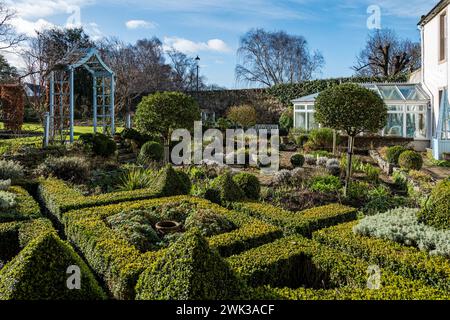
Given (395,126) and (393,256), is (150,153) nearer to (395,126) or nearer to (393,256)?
(393,256)

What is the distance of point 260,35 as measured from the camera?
34.2m

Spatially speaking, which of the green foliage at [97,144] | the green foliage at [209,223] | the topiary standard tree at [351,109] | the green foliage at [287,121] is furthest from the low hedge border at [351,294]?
the green foliage at [287,121]

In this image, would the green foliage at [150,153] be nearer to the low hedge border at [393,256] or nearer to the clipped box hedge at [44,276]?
the low hedge border at [393,256]

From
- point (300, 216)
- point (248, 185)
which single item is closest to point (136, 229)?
point (300, 216)

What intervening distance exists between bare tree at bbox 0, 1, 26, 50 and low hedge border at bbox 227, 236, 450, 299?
16.9 m

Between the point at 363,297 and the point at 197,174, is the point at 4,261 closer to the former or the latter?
the point at 363,297

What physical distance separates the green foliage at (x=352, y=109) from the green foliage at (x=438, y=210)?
11.2 ft

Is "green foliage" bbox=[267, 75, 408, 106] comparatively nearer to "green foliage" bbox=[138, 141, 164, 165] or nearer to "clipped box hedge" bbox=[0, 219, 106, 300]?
"green foliage" bbox=[138, 141, 164, 165]

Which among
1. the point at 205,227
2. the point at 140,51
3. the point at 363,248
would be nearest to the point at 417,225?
the point at 363,248

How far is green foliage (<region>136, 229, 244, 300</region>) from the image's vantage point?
2678 mm

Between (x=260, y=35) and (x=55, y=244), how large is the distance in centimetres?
3388

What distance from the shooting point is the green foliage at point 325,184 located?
8.32 meters

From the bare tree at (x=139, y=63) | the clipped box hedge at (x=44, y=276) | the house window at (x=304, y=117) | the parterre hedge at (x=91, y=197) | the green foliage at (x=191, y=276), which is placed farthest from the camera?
the bare tree at (x=139, y=63)

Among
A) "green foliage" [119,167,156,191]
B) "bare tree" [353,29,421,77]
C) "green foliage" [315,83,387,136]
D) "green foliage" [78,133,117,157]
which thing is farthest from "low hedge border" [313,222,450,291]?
"bare tree" [353,29,421,77]
